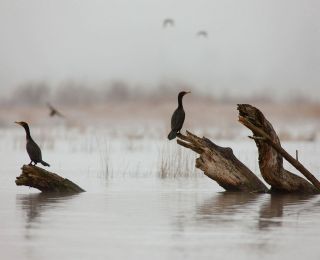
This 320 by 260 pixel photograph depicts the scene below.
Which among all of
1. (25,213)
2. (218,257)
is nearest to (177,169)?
(25,213)

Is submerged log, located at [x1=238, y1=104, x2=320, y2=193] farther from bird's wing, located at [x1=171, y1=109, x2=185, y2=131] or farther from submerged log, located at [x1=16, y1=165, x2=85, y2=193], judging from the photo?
submerged log, located at [x1=16, y1=165, x2=85, y2=193]

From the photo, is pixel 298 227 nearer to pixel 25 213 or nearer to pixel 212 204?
pixel 212 204

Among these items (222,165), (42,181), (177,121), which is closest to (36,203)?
(42,181)

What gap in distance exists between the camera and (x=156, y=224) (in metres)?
8.91

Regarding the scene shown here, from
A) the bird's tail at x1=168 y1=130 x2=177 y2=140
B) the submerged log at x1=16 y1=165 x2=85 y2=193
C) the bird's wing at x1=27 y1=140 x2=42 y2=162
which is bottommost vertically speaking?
the submerged log at x1=16 y1=165 x2=85 y2=193

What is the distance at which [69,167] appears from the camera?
18.2 m

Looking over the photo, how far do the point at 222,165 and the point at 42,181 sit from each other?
2835mm

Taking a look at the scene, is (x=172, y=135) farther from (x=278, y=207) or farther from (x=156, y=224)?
(x=156, y=224)

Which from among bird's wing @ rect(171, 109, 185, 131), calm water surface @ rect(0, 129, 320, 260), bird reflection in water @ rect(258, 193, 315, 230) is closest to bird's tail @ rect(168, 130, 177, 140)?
bird's wing @ rect(171, 109, 185, 131)

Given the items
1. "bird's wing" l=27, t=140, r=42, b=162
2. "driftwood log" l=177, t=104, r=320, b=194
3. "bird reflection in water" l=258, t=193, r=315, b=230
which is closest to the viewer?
"bird reflection in water" l=258, t=193, r=315, b=230

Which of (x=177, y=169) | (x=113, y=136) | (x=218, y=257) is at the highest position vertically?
(x=113, y=136)

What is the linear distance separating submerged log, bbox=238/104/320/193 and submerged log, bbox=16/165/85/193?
300cm

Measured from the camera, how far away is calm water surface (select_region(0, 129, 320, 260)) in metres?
7.16

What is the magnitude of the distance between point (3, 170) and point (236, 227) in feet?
31.2
